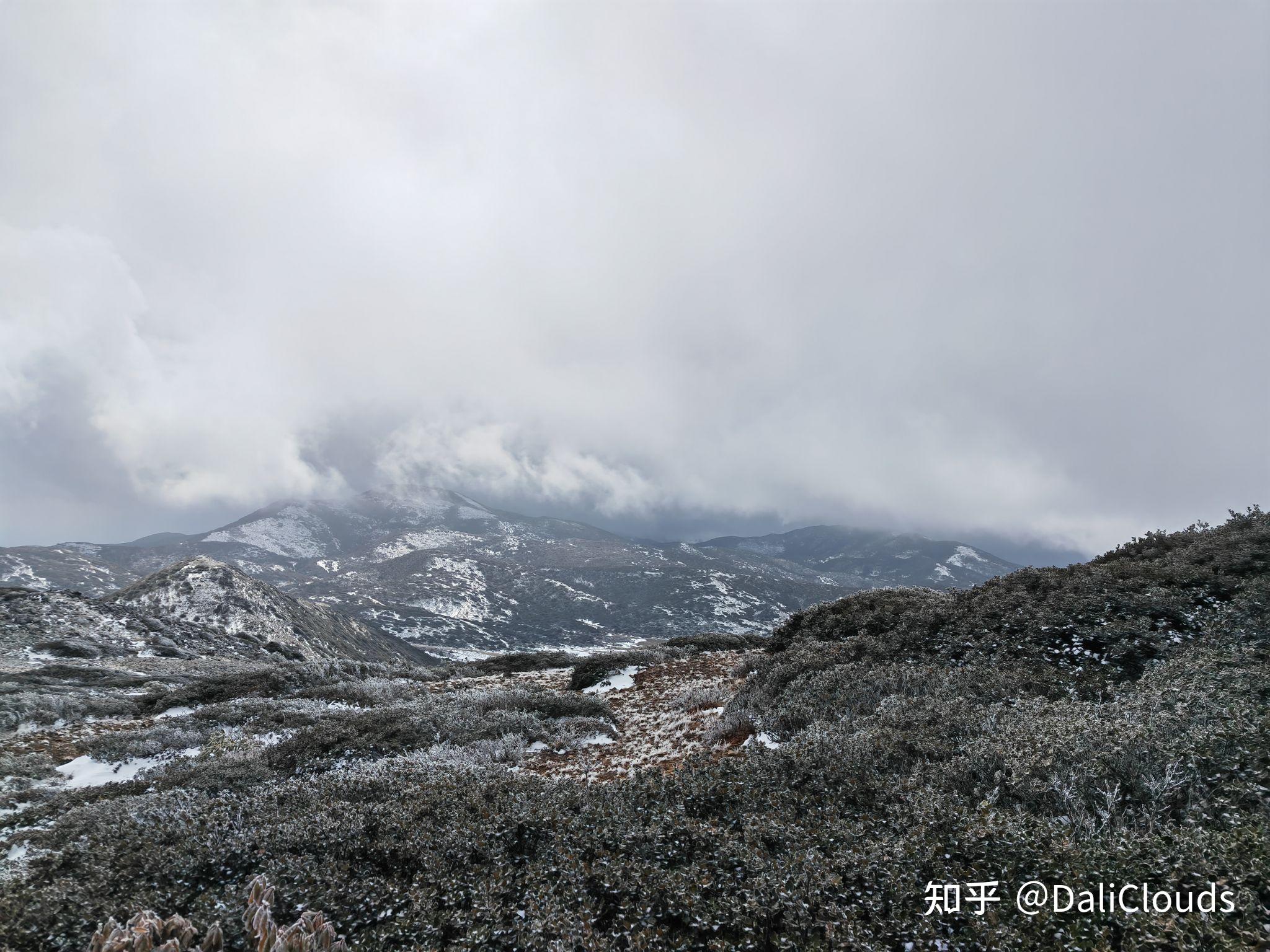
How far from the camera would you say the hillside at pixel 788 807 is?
375 cm

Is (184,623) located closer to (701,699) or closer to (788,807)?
(701,699)

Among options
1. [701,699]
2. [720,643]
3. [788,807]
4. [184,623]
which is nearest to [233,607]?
[184,623]

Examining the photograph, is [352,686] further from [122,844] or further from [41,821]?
[122,844]

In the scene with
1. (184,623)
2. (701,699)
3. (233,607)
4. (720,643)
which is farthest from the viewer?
(233,607)

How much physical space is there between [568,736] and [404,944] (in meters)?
8.24

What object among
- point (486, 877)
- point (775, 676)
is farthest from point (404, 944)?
point (775, 676)

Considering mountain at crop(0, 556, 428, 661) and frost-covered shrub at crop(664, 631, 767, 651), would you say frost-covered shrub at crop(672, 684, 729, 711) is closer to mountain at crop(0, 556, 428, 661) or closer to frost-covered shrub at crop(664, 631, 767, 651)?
frost-covered shrub at crop(664, 631, 767, 651)

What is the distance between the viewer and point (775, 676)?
11.8 m

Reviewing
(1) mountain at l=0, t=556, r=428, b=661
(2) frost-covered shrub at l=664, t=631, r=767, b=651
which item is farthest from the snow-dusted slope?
(2) frost-covered shrub at l=664, t=631, r=767, b=651

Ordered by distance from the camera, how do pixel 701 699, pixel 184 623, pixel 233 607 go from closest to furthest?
pixel 701 699, pixel 184 623, pixel 233 607

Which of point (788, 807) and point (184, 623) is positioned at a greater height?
point (788, 807)

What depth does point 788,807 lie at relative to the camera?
5.51 metres

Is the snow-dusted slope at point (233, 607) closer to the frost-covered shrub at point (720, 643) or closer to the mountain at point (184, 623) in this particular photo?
the mountain at point (184, 623)

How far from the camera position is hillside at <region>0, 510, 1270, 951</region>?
3.75 m
